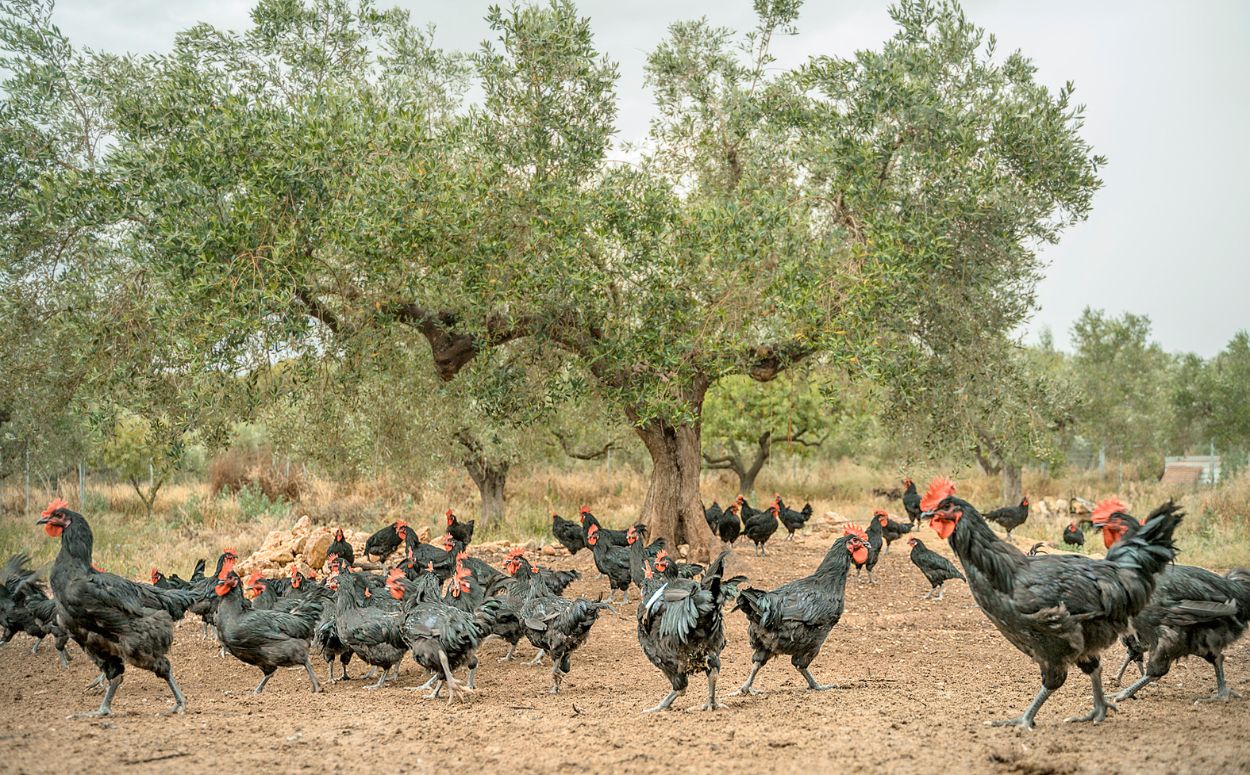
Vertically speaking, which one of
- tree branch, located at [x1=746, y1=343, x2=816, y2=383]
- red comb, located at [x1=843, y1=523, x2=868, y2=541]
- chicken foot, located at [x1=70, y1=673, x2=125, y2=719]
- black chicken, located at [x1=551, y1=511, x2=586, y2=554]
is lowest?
chicken foot, located at [x1=70, y1=673, x2=125, y2=719]

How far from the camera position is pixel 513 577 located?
1094 centimetres

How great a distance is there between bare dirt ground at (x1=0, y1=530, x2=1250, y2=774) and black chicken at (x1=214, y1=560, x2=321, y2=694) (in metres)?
0.32

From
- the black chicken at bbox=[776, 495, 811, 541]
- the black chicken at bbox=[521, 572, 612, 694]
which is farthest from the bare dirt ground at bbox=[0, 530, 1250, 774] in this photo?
the black chicken at bbox=[776, 495, 811, 541]

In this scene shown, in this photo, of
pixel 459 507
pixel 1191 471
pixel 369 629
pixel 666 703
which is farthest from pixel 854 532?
pixel 1191 471

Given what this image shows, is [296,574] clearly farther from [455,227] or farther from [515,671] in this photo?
[455,227]

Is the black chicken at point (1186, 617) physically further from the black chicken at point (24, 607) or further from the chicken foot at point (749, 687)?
the black chicken at point (24, 607)

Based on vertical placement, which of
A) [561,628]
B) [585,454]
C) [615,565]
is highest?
[585,454]

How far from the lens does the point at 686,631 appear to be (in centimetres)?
684

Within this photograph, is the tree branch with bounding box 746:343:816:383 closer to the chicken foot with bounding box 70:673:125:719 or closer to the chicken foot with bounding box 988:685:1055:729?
the chicken foot with bounding box 988:685:1055:729

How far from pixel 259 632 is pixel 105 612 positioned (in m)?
1.34

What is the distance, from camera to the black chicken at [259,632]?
806cm

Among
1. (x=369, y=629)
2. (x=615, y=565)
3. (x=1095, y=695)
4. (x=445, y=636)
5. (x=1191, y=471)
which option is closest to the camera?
(x=1095, y=695)

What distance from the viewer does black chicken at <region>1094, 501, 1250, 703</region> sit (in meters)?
6.75

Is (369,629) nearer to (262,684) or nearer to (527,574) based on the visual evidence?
→ (262,684)
